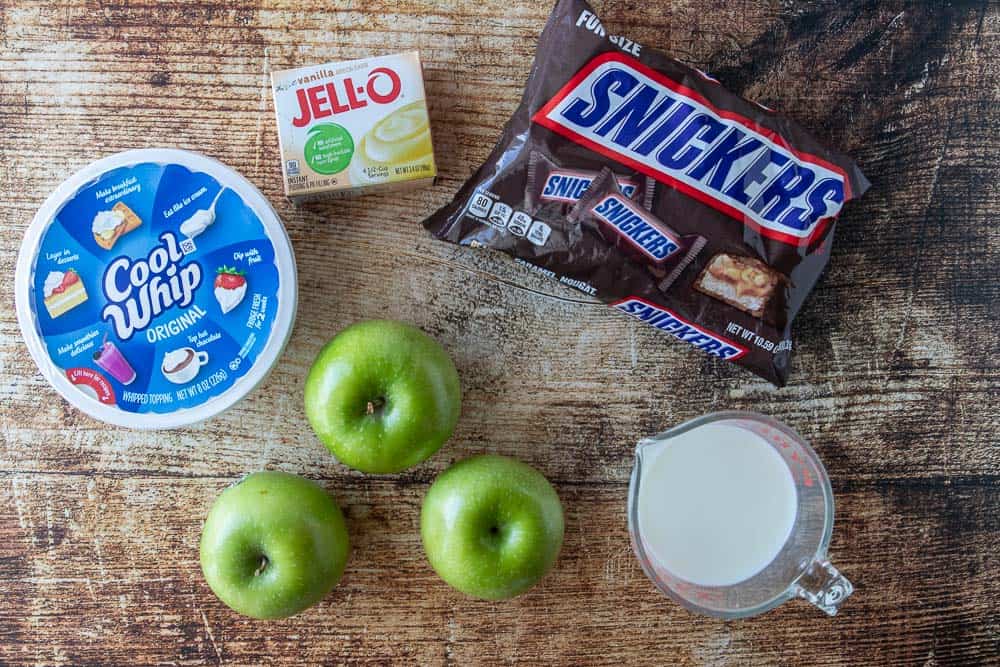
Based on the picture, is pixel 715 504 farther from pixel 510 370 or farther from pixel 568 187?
pixel 568 187

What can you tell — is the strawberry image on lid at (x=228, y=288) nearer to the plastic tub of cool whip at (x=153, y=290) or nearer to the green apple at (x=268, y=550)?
the plastic tub of cool whip at (x=153, y=290)

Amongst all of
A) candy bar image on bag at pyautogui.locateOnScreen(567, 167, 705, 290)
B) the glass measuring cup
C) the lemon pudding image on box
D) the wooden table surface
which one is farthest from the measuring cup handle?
the lemon pudding image on box

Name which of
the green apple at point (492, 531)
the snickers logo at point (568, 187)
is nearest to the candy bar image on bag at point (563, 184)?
the snickers logo at point (568, 187)

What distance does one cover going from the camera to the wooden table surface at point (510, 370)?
100cm

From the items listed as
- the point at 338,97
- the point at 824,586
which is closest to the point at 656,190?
the point at 338,97

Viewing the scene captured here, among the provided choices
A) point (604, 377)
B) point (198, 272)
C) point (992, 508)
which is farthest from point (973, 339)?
point (198, 272)

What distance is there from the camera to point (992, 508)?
104 cm

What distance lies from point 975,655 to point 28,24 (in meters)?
1.57

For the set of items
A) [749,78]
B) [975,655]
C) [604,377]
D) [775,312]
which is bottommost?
[975,655]

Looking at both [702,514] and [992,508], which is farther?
[992,508]

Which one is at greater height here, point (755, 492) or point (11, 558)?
point (755, 492)

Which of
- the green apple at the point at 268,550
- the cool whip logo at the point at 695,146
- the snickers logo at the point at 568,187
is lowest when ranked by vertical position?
the green apple at the point at 268,550

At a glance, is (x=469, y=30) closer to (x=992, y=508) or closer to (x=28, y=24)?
(x=28, y=24)

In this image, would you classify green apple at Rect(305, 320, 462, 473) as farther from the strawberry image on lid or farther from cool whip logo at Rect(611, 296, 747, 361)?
cool whip logo at Rect(611, 296, 747, 361)
